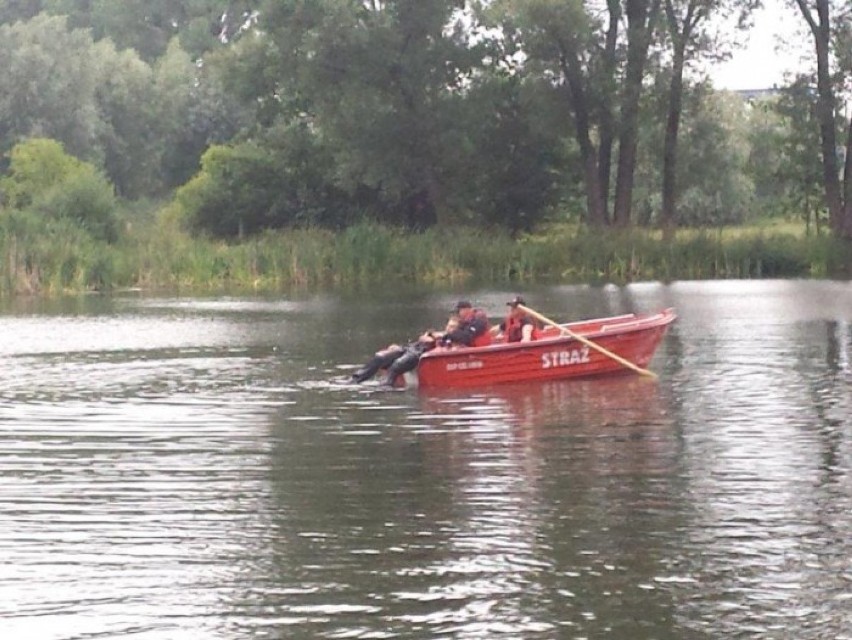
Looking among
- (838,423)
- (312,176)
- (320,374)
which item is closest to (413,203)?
(312,176)

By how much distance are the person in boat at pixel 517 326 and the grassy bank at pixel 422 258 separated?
2495cm

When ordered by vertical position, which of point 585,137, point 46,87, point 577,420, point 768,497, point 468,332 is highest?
point 46,87

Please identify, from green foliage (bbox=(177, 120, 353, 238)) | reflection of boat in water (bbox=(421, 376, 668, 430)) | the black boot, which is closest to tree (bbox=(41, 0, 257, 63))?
green foliage (bbox=(177, 120, 353, 238))

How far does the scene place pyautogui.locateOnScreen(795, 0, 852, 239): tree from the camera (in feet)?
170

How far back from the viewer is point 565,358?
21375mm

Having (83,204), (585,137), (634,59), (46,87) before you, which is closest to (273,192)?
(83,204)

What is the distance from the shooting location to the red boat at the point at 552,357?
20547 mm

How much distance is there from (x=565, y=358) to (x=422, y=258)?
2853 cm

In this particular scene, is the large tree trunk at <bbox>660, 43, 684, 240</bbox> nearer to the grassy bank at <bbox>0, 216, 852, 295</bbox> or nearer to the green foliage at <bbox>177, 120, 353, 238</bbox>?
the grassy bank at <bbox>0, 216, 852, 295</bbox>

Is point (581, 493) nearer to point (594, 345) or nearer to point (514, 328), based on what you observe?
point (594, 345)

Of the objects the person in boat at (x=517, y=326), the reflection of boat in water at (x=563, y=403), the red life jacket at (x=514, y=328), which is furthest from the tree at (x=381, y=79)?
the reflection of boat in water at (x=563, y=403)

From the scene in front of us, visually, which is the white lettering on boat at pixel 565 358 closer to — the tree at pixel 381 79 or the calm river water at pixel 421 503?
the calm river water at pixel 421 503

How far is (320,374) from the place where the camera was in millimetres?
22500

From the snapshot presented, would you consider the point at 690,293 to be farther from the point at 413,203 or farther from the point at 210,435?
the point at 210,435
